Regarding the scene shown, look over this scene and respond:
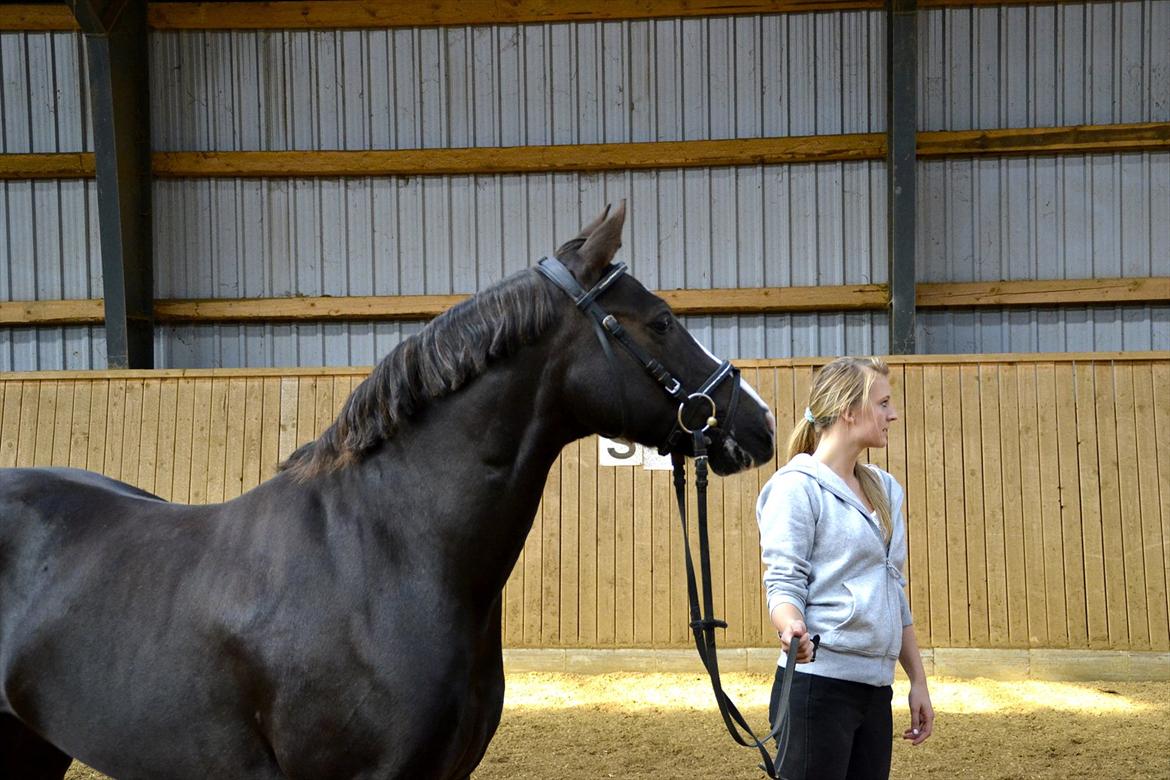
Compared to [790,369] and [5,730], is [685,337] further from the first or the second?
[790,369]

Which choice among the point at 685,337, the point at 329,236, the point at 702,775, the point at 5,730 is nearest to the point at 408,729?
the point at 685,337

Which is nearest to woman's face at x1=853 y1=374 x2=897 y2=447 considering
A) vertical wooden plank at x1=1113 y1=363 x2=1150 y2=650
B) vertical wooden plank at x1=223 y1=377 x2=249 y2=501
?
vertical wooden plank at x1=1113 y1=363 x2=1150 y2=650

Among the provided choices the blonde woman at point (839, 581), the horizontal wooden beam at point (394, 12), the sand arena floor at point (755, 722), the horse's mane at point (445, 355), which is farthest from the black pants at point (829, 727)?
the horizontal wooden beam at point (394, 12)

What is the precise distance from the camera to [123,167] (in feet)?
24.1

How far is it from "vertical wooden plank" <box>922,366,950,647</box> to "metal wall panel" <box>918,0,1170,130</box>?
209cm

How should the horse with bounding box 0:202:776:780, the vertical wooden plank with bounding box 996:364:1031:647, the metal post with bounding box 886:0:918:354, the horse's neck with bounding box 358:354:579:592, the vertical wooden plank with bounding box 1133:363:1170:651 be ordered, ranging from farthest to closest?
the metal post with bounding box 886:0:918:354
the vertical wooden plank with bounding box 996:364:1031:647
the vertical wooden plank with bounding box 1133:363:1170:651
the horse's neck with bounding box 358:354:579:592
the horse with bounding box 0:202:776:780

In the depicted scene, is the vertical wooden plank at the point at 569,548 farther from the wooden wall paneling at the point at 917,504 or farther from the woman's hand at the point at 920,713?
the woman's hand at the point at 920,713

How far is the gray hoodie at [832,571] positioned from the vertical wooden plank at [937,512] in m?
4.73

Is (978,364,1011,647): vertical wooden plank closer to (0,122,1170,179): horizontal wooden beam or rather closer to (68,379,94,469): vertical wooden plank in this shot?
(0,122,1170,179): horizontal wooden beam

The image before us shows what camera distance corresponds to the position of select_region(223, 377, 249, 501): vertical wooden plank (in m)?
7.09

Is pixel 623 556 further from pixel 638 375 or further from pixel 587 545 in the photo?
pixel 638 375

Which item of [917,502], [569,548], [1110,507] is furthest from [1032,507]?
[569,548]

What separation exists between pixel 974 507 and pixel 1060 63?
329cm

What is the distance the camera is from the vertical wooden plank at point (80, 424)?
7.09m
